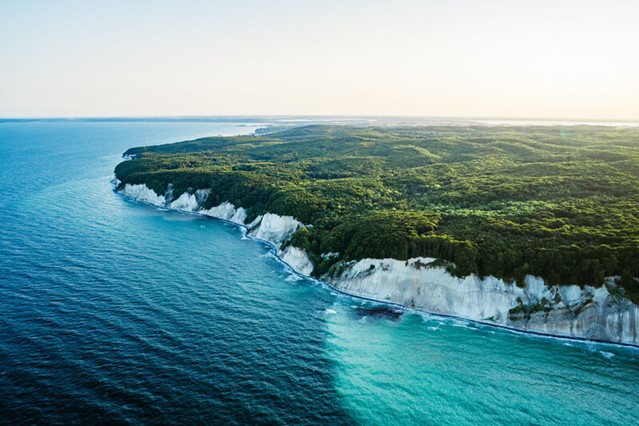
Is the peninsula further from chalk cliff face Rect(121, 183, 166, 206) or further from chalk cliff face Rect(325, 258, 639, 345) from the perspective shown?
chalk cliff face Rect(121, 183, 166, 206)

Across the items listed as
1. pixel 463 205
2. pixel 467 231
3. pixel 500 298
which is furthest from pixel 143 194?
pixel 500 298

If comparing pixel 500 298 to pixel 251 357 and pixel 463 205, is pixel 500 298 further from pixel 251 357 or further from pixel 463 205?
pixel 251 357

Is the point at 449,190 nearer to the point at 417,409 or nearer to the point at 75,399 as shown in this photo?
the point at 417,409

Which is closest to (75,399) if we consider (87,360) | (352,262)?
(87,360)

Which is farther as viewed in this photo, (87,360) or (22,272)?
(22,272)

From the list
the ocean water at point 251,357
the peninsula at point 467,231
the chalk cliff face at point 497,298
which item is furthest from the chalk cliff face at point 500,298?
the ocean water at point 251,357

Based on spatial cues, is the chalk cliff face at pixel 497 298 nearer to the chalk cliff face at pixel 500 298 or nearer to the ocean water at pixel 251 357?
the chalk cliff face at pixel 500 298

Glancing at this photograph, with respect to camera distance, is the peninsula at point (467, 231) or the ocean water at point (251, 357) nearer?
the ocean water at point (251, 357)
